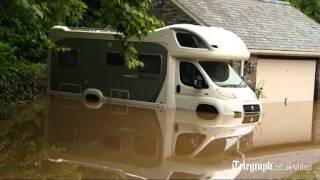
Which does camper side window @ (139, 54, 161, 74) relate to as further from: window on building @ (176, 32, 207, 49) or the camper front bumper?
the camper front bumper

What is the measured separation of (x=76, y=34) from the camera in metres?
20.1

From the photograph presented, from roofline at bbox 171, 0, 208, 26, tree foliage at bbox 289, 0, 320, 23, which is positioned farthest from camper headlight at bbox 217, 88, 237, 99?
tree foliage at bbox 289, 0, 320, 23

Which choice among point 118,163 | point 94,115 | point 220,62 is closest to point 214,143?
point 118,163

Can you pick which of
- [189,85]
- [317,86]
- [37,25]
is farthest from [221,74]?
[317,86]

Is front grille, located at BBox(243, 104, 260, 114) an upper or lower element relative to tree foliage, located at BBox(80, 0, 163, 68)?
lower

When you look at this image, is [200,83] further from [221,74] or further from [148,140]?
[148,140]

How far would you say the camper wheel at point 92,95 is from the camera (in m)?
19.4

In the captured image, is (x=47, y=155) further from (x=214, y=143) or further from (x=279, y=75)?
(x=279, y=75)

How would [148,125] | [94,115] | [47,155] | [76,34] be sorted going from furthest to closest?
[76,34] < [94,115] < [148,125] < [47,155]

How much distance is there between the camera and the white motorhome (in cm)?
1716

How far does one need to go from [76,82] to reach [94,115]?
14.4ft

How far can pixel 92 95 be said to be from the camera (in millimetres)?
19688

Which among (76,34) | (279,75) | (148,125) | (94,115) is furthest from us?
(279,75)

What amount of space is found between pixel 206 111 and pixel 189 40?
238 centimetres
